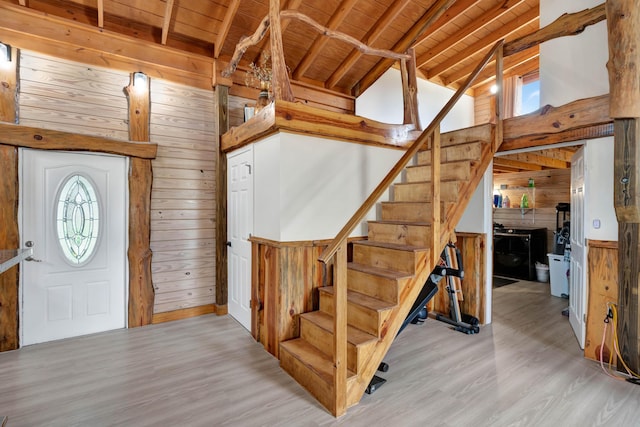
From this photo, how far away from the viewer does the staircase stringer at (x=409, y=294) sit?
222 centimetres

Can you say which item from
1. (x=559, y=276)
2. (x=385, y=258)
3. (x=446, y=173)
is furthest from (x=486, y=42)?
(x=385, y=258)

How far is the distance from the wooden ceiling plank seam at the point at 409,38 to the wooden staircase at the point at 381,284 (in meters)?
1.79

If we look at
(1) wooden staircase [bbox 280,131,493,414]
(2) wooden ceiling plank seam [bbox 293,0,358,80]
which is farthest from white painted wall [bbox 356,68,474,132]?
(1) wooden staircase [bbox 280,131,493,414]

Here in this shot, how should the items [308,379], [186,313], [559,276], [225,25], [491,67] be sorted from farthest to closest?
[491,67] < [559,276] < [186,313] < [225,25] < [308,379]

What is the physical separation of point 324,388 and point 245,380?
75 centimetres

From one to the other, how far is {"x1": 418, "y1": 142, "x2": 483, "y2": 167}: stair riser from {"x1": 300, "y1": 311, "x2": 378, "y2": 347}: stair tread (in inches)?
85.4

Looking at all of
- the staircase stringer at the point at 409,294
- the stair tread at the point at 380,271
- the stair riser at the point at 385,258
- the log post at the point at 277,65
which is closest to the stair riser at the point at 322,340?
the staircase stringer at the point at 409,294

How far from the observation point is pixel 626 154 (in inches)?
98.5

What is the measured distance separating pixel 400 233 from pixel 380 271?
491mm

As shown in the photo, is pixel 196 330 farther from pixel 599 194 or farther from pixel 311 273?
pixel 599 194

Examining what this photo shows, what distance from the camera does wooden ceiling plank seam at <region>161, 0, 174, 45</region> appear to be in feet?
11.0

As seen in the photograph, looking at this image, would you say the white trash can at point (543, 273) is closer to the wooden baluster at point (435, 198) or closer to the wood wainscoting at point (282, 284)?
the wooden baluster at point (435, 198)

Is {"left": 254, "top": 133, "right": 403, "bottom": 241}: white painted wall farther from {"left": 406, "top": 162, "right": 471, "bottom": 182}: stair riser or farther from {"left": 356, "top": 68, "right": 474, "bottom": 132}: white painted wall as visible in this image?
{"left": 356, "top": 68, "right": 474, "bottom": 132}: white painted wall

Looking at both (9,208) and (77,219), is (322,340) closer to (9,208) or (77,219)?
(77,219)
